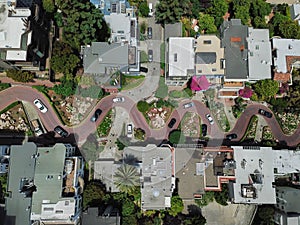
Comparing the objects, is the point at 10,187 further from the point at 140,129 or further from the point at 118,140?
the point at 140,129

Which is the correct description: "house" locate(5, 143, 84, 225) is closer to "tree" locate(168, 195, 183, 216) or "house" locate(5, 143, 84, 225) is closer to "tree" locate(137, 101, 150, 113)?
"tree" locate(137, 101, 150, 113)

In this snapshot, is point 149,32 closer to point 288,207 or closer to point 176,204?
point 176,204

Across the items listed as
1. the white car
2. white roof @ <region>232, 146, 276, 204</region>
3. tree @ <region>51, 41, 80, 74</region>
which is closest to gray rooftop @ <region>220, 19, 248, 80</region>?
white roof @ <region>232, 146, 276, 204</region>

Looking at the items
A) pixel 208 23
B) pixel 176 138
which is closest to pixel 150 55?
pixel 208 23

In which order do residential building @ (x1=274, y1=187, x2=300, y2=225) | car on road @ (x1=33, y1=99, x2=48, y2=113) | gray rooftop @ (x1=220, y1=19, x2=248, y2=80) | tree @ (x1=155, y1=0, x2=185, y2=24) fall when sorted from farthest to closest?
car on road @ (x1=33, y1=99, x2=48, y2=113), tree @ (x1=155, y1=0, x2=185, y2=24), gray rooftop @ (x1=220, y1=19, x2=248, y2=80), residential building @ (x1=274, y1=187, x2=300, y2=225)

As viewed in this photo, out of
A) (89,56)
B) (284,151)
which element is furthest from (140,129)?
(284,151)

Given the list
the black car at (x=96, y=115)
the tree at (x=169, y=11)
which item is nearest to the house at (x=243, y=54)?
the tree at (x=169, y=11)
